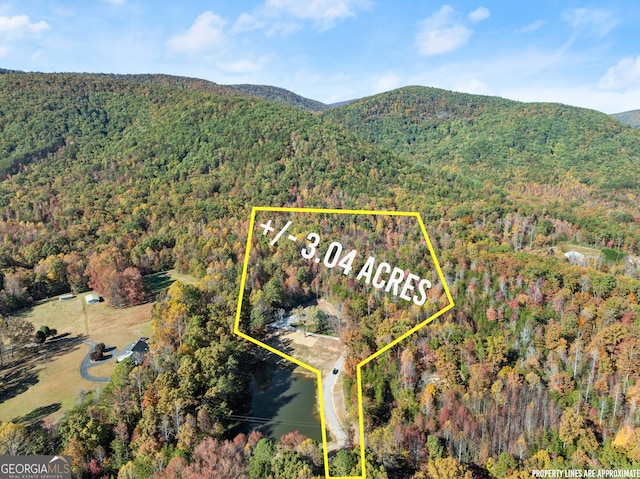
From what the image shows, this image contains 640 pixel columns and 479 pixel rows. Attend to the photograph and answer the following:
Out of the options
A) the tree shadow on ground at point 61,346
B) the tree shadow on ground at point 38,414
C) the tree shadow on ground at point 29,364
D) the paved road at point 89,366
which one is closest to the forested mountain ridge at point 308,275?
the tree shadow on ground at point 38,414

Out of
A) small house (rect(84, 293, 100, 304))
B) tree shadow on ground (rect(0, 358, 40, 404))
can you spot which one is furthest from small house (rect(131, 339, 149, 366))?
small house (rect(84, 293, 100, 304))

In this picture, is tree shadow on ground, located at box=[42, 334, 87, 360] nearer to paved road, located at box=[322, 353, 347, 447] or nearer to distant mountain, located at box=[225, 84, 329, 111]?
paved road, located at box=[322, 353, 347, 447]

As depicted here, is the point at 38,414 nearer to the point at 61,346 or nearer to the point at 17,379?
the point at 17,379

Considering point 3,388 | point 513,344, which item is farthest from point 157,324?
point 513,344

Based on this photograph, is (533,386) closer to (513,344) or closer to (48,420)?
(513,344)

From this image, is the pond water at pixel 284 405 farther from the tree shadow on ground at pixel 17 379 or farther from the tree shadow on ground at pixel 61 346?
the tree shadow on ground at pixel 61 346
